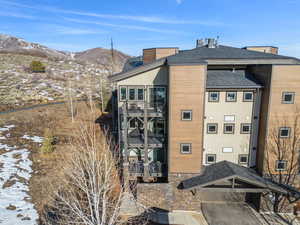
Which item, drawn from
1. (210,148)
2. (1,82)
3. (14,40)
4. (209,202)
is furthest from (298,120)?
(14,40)

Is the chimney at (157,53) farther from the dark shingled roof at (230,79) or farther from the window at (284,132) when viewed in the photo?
the window at (284,132)

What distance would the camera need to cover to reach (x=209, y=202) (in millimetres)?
14516

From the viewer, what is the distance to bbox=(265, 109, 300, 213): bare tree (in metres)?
12.9

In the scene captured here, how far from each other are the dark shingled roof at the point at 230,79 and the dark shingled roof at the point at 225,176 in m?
6.17

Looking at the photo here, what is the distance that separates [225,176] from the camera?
12.1 m

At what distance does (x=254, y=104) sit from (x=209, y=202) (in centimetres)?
862

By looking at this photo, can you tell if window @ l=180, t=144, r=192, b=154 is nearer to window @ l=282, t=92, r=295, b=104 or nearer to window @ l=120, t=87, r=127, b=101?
window @ l=120, t=87, r=127, b=101

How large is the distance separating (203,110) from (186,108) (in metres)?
1.21

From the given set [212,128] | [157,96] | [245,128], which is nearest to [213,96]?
[212,128]

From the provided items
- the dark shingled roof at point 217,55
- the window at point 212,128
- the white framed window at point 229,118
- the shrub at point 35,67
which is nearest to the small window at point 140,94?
the dark shingled roof at point 217,55

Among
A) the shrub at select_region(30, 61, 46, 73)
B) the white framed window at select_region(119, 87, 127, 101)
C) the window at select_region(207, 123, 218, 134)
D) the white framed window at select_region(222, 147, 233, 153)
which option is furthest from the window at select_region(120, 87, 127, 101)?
the shrub at select_region(30, 61, 46, 73)

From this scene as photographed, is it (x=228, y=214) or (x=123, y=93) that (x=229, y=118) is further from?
(x=123, y=93)

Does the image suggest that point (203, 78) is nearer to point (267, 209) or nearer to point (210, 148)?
point (210, 148)

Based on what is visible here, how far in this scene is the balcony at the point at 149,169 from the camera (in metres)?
14.3
